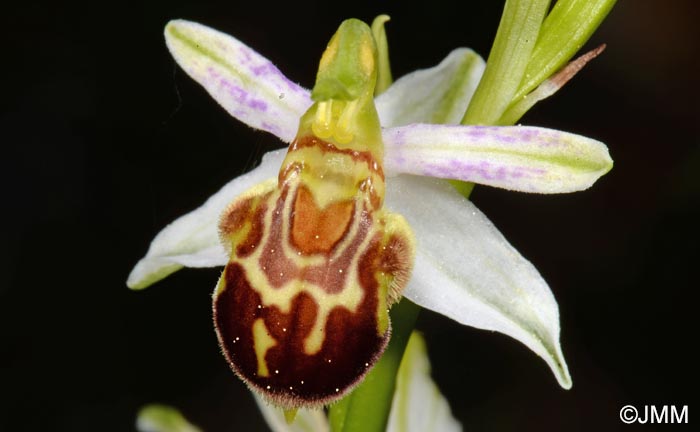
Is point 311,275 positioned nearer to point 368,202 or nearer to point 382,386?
point 368,202

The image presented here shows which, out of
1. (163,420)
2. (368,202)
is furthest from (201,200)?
(368,202)

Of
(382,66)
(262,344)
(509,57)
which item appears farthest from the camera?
(382,66)

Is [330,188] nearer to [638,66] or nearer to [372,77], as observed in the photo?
[372,77]

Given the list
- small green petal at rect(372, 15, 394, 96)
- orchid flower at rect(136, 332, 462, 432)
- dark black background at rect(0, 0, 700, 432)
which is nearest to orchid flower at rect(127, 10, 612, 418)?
small green petal at rect(372, 15, 394, 96)

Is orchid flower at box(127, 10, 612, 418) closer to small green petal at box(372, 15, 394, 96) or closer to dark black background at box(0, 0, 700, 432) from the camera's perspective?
small green petal at box(372, 15, 394, 96)

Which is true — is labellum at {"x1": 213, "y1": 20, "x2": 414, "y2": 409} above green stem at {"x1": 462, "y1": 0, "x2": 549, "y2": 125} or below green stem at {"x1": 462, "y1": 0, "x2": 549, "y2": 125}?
below

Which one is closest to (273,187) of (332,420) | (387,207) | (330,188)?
(330,188)
